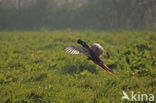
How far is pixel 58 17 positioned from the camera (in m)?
27.9

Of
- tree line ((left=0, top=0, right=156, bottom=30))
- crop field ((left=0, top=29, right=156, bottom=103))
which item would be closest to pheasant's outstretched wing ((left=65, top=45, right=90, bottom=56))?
crop field ((left=0, top=29, right=156, bottom=103))

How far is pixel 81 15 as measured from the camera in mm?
27219

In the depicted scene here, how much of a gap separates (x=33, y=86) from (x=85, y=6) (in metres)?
24.2

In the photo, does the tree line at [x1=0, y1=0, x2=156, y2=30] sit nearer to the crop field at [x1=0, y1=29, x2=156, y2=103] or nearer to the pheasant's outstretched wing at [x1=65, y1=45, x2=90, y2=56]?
the crop field at [x1=0, y1=29, x2=156, y2=103]

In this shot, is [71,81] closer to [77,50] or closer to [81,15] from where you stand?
[77,50]

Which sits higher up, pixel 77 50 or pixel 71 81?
pixel 77 50

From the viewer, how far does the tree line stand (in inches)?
928

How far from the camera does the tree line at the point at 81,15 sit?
77.3ft

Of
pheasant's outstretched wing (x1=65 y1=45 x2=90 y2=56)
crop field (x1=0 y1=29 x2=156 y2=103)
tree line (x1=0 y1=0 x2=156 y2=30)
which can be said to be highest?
tree line (x1=0 y1=0 x2=156 y2=30)

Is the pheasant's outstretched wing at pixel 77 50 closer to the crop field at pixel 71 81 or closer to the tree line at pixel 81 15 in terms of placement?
the crop field at pixel 71 81

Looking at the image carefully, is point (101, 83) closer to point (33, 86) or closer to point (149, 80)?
point (149, 80)

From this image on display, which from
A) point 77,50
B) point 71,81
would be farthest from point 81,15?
point 77,50

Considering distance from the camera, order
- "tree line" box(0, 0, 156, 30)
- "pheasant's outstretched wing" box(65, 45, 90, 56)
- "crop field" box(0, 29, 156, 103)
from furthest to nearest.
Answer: "tree line" box(0, 0, 156, 30)
"pheasant's outstretched wing" box(65, 45, 90, 56)
"crop field" box(0, 29, 156, 103)

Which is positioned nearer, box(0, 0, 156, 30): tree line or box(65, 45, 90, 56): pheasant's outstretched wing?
box(65, 45, 90, 56): pheasant's outstretched wing
